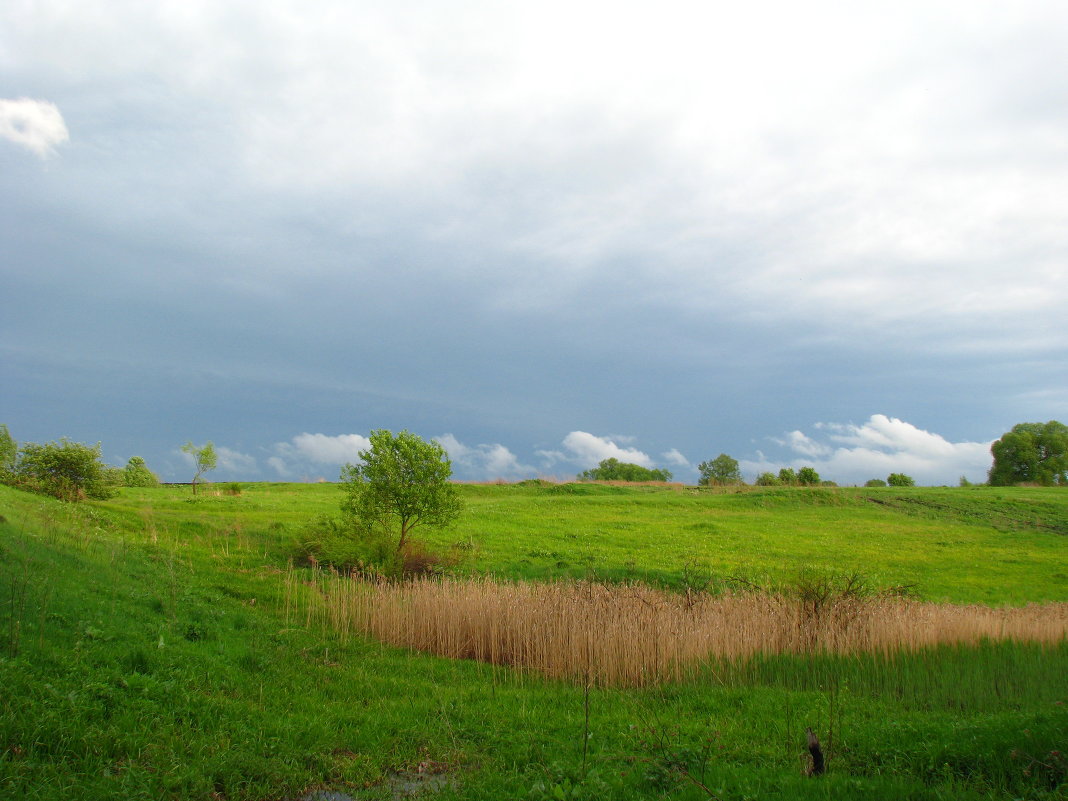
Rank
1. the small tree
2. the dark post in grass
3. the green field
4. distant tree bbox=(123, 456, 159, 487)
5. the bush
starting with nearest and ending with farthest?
the dark post in grass
the green field
the bush
distant tree bbox=(123, 456, 159, 487)
the small tree

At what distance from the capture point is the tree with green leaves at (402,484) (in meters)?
Answer: 21.3

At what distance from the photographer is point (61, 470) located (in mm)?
27281

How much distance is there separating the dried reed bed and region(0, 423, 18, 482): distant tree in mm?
19866

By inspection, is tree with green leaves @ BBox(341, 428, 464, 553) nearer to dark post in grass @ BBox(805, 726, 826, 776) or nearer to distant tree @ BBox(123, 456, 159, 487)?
dark post in grass @ BBox(805, 726, 826, 776)

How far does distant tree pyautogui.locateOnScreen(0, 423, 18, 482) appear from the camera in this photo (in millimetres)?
27184

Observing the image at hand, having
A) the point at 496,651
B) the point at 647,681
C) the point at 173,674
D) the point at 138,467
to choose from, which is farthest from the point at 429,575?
the point at 138,467

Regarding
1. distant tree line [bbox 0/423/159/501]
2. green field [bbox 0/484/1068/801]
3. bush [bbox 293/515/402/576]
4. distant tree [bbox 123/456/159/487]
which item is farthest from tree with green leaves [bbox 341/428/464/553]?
distant tree [bbox 123/456/159/487]

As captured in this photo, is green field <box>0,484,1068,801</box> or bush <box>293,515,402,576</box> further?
bush <box>293,515,402,576</box>

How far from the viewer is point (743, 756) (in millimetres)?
7645

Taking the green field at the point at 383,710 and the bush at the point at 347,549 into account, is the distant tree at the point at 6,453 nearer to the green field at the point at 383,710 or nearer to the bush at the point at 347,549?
the green field at the point at 383,710

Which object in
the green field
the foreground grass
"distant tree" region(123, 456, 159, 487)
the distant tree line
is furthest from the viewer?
"distant tree" region(123, 456, 159, 487)

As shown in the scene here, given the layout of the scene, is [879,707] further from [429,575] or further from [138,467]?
[138,467]

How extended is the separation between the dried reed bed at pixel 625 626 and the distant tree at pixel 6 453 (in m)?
19.9

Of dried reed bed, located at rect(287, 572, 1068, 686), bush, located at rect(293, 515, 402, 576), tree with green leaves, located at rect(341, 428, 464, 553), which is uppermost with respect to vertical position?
tree with green leaves, located at rect(341, 428, 464, 553)
